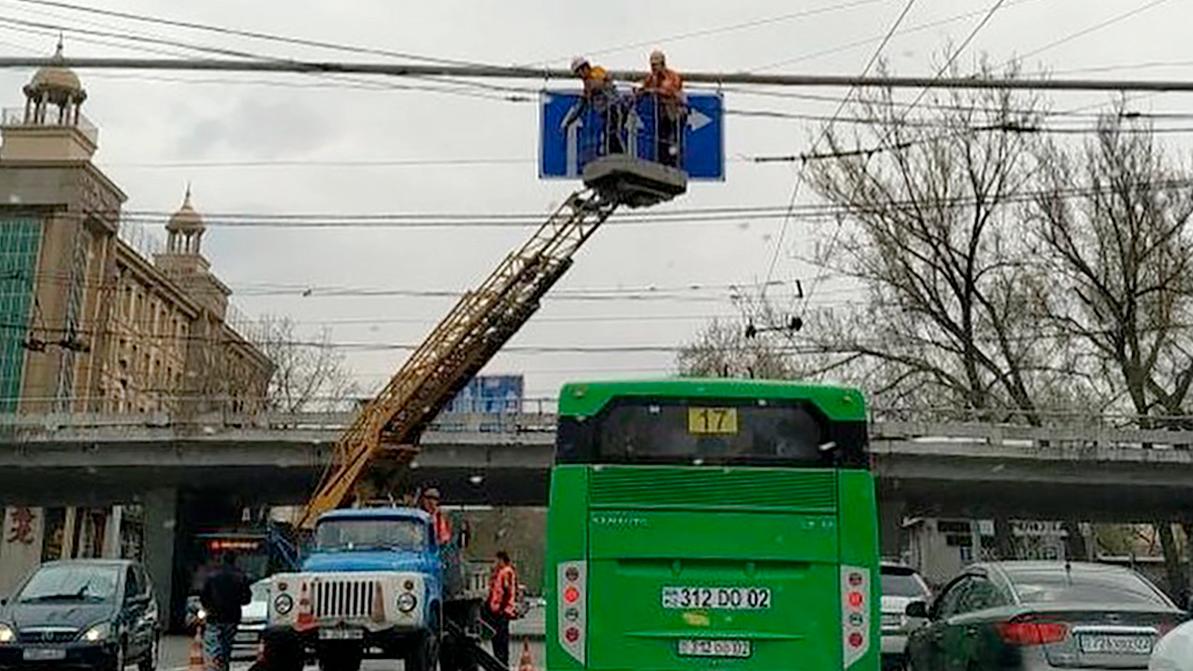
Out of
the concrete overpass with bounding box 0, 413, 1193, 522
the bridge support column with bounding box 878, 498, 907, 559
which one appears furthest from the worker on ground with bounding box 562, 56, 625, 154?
the bridge support column with bounding box 878, 498, 907, 559

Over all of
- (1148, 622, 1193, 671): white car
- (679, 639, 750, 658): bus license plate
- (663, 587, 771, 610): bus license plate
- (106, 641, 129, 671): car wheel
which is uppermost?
(663, 587, 771, 610): bus license plate

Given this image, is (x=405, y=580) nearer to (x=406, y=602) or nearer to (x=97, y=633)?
(x=406, y=602)

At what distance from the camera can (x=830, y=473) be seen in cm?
1142

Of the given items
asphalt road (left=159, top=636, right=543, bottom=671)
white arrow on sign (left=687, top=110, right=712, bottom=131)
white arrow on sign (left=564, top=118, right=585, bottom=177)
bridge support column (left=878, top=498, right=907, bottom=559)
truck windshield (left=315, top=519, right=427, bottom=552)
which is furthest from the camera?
bridge support column (left=878, top=498, right=907, bottom=559)

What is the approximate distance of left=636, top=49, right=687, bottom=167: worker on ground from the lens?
13.8 meters

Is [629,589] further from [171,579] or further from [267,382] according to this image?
[267,382]

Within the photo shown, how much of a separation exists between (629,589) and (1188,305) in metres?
33.6

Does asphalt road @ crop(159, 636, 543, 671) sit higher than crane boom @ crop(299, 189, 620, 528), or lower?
lower

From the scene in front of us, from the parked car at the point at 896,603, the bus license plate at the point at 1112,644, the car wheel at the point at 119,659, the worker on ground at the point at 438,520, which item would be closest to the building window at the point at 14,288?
the worker on ground at the point at 438,520

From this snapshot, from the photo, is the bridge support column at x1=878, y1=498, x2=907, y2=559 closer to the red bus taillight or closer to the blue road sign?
the blue road sign

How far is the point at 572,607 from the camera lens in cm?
1118

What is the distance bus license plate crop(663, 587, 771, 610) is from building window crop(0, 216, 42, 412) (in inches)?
2226

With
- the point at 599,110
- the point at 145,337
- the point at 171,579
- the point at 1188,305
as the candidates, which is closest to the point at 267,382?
the point at 145,337

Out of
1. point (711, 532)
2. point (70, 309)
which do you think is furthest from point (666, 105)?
point (70, 309)
